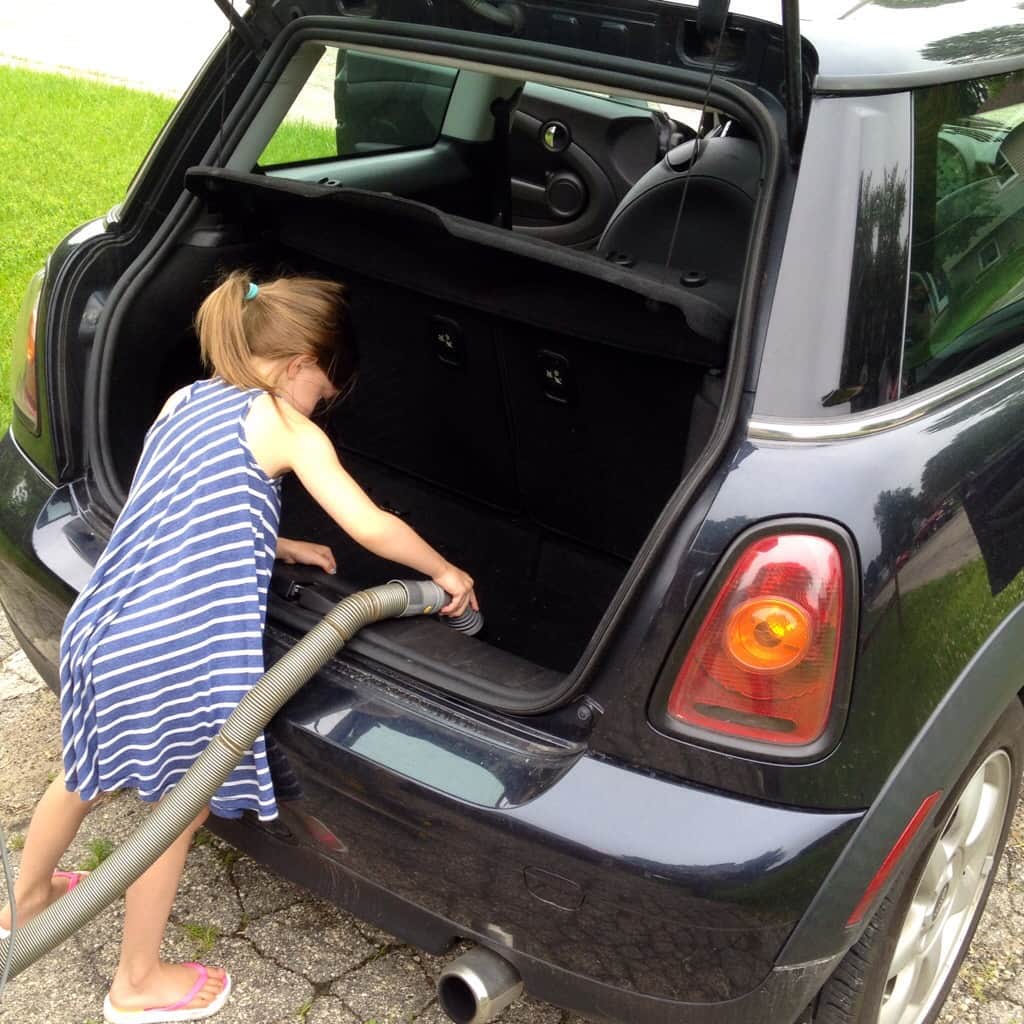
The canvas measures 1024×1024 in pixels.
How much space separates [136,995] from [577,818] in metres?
1.01

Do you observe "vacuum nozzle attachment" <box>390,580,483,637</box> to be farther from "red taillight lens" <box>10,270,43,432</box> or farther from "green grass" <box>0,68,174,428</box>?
"green grass" <box>0,68,174,428</box>

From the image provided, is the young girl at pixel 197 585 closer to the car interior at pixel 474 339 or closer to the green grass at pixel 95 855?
the car interior at pixel 474 339

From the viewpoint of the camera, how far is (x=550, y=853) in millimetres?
1597

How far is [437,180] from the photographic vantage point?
333cm

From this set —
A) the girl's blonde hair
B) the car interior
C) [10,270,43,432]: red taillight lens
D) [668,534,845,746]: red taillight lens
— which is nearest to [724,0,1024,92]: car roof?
the car interior

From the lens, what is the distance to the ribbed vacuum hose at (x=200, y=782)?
5.72ft

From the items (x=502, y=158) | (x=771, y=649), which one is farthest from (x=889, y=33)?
(x=502, y=158)

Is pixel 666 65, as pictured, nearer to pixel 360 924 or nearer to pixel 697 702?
pixel 697 702

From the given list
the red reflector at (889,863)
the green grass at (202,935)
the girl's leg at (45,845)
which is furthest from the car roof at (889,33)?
the green grass at (202,935)

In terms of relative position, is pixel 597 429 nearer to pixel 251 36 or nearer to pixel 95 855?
pixel 251 36

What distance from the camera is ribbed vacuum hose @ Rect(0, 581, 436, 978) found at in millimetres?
1743

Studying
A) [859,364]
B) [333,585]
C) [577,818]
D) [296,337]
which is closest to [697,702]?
[577,818]

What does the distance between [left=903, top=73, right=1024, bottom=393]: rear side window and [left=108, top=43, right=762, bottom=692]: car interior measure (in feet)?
1.08

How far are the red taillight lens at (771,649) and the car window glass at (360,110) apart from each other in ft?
5.17
